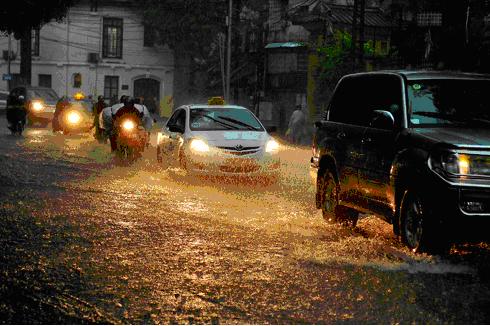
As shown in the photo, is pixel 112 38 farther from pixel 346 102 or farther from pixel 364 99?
pixel 364 99

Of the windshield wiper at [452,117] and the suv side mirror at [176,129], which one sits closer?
the windshield wiper at [452,117]

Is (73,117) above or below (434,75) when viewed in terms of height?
below

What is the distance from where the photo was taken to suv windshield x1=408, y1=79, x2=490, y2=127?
32.3 ft

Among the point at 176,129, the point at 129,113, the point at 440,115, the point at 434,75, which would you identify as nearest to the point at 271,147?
the point at 176,129

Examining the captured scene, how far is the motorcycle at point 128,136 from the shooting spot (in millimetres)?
21844

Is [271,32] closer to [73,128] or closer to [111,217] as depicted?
[73,128]

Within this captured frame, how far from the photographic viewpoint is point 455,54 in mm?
24375

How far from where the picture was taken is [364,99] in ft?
36.6

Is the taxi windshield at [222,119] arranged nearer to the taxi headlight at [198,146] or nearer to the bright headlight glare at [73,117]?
the taxi headlight at [198,146]

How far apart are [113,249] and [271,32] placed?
A: 1797 inches

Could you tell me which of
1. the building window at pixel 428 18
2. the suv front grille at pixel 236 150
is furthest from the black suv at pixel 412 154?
the building window at pixel 428 18

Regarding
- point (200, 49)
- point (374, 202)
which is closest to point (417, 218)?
point (374, 202)

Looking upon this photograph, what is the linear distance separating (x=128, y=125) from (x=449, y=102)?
12.9 m

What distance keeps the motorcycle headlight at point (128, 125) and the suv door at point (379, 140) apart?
11628 mm
